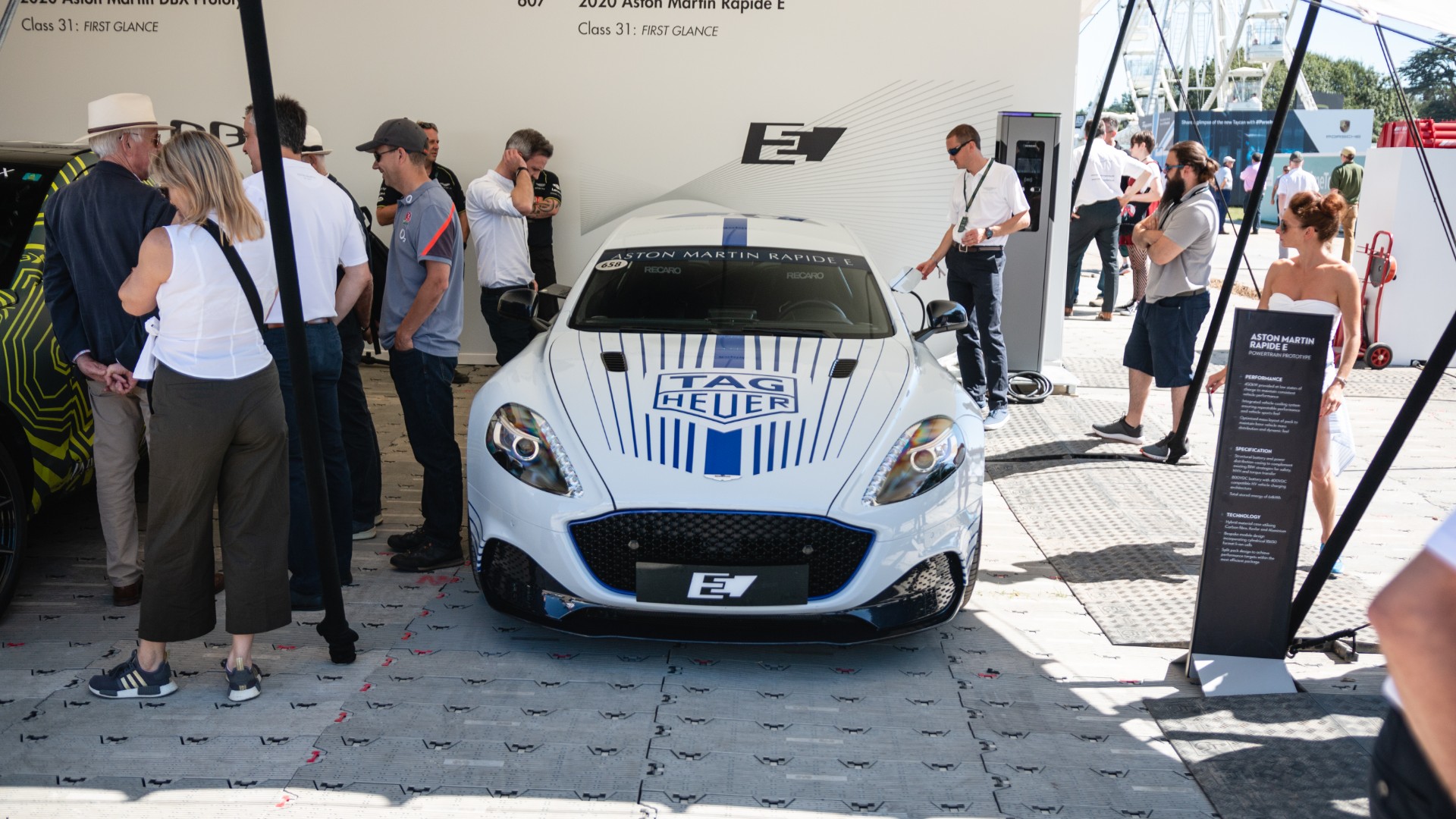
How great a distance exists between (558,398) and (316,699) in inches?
48.0

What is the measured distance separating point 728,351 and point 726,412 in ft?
1.87

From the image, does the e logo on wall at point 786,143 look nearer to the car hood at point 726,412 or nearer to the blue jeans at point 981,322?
the blue jeans at point 981,322

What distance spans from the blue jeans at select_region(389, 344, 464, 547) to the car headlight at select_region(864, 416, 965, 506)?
1.90 m

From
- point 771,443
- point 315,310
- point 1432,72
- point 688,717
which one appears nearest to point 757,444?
point 771,443

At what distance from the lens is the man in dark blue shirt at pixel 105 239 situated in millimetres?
3816

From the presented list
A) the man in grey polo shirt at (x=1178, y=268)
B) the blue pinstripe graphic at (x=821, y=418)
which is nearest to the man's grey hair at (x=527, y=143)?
the blue pinstripe graphic at (x=821, y=418)

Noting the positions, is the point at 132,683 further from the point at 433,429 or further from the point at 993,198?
the point at 993,198

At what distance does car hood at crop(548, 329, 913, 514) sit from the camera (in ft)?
11.7

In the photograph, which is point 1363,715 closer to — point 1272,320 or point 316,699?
point 1272,320

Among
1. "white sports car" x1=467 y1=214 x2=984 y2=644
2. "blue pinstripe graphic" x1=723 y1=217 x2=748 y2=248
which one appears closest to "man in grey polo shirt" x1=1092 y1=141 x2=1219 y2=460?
"blue pinstripe graphic" x1=723 y1=217 x2=748 y2=248

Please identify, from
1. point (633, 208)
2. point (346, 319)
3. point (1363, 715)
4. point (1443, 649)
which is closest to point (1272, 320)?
point (1363, 715)

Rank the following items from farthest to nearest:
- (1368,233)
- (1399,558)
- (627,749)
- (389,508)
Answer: (1368,233) < (389,508) < (1399,558) < (627,749)

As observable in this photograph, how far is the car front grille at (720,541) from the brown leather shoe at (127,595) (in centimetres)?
194

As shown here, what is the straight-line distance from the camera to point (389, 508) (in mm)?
5633
